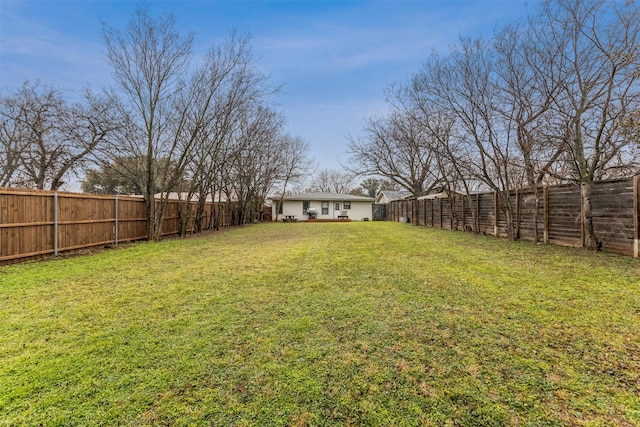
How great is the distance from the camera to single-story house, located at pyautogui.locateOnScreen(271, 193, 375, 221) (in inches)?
1011

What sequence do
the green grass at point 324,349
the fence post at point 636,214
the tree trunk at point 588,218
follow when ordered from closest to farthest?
the green grass at point 324,349 → the fence post at point 636,214 → the tree trunk at point 588,218

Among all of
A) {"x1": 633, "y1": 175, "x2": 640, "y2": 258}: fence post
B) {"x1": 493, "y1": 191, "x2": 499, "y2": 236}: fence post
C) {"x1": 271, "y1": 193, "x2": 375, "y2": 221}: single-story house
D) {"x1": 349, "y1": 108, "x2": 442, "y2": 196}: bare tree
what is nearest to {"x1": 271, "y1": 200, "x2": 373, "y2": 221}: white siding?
{"x1": 271, "y1": 193, "x2": 375, "y2": 221}: single-story house

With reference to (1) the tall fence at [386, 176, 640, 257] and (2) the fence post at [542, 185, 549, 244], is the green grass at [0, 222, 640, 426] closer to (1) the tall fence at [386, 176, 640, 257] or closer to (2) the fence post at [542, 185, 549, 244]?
(1) the tall fence at [386, 176, 640, 257]

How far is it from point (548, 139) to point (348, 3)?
6.95 metres

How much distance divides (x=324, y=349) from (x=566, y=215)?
814cm

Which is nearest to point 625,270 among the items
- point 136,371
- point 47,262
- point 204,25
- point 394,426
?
point 394,426

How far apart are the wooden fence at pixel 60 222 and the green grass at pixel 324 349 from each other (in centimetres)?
205

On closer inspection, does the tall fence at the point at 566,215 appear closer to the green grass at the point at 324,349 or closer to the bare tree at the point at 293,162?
the green grass at the point at 324,349

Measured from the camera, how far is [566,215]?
23.8ft

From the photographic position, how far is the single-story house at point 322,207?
84.3 feet

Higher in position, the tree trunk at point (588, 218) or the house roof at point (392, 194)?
the house roof at point (392, 194)

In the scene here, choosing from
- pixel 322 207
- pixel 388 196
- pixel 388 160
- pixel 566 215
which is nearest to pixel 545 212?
pixel 566 215

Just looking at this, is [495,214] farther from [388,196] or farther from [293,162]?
[388,196]

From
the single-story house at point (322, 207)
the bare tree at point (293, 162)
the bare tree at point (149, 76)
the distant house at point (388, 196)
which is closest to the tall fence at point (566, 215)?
the bare tree at point (149, 76)
